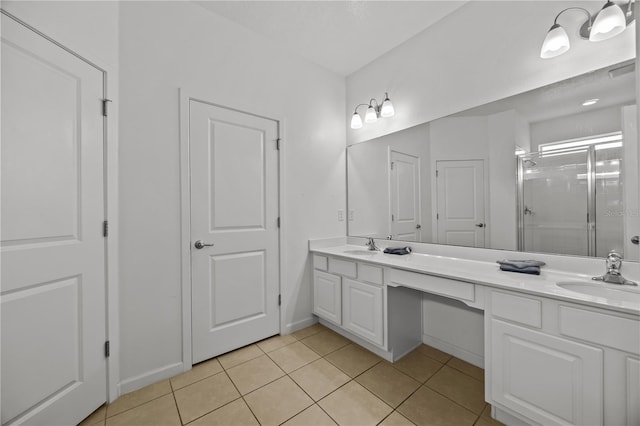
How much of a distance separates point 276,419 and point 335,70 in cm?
315

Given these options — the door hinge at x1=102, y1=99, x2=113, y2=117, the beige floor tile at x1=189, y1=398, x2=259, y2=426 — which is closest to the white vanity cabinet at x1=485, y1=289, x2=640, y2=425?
the beige floor tile at x1=189, y1=398, x2=259, y2=426

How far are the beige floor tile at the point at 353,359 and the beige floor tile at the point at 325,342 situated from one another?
0.06m

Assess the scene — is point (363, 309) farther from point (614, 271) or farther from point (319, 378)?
point (614, 271)

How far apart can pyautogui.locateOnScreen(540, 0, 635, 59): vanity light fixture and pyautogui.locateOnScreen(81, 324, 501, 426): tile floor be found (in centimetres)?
213

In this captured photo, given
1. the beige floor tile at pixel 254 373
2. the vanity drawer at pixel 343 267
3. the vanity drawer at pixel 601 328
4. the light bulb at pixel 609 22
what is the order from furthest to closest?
the vanity drawer at pixel 343 267, the beige floor tile at pixel 254 373, the light bulb at pixel 609 22, the vanity drawer at pixel 601 328

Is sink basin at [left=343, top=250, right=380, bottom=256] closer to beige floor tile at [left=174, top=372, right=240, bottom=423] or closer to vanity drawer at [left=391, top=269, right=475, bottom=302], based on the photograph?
vanity drawer at [left=391, top=269, right=475, bottom=302]

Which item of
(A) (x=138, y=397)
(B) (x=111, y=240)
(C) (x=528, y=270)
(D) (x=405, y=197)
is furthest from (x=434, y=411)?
(B) (x=111, y=240)

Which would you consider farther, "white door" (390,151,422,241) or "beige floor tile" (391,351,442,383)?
"white door" (390,151,422,241)

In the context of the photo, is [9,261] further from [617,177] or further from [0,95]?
[617,177]

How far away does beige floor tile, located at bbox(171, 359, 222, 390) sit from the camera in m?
1.75

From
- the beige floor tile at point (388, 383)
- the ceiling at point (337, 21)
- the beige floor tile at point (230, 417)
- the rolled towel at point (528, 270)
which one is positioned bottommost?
the beige floor tile at point (230, 417)

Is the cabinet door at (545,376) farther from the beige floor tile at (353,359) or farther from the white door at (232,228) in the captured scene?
the white door at (232,228)

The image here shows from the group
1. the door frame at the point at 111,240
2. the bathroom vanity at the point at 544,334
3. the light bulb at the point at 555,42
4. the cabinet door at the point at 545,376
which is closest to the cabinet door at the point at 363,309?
the bathroom vanity at the point at 544,334

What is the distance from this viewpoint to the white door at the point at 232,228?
1.96 metres
